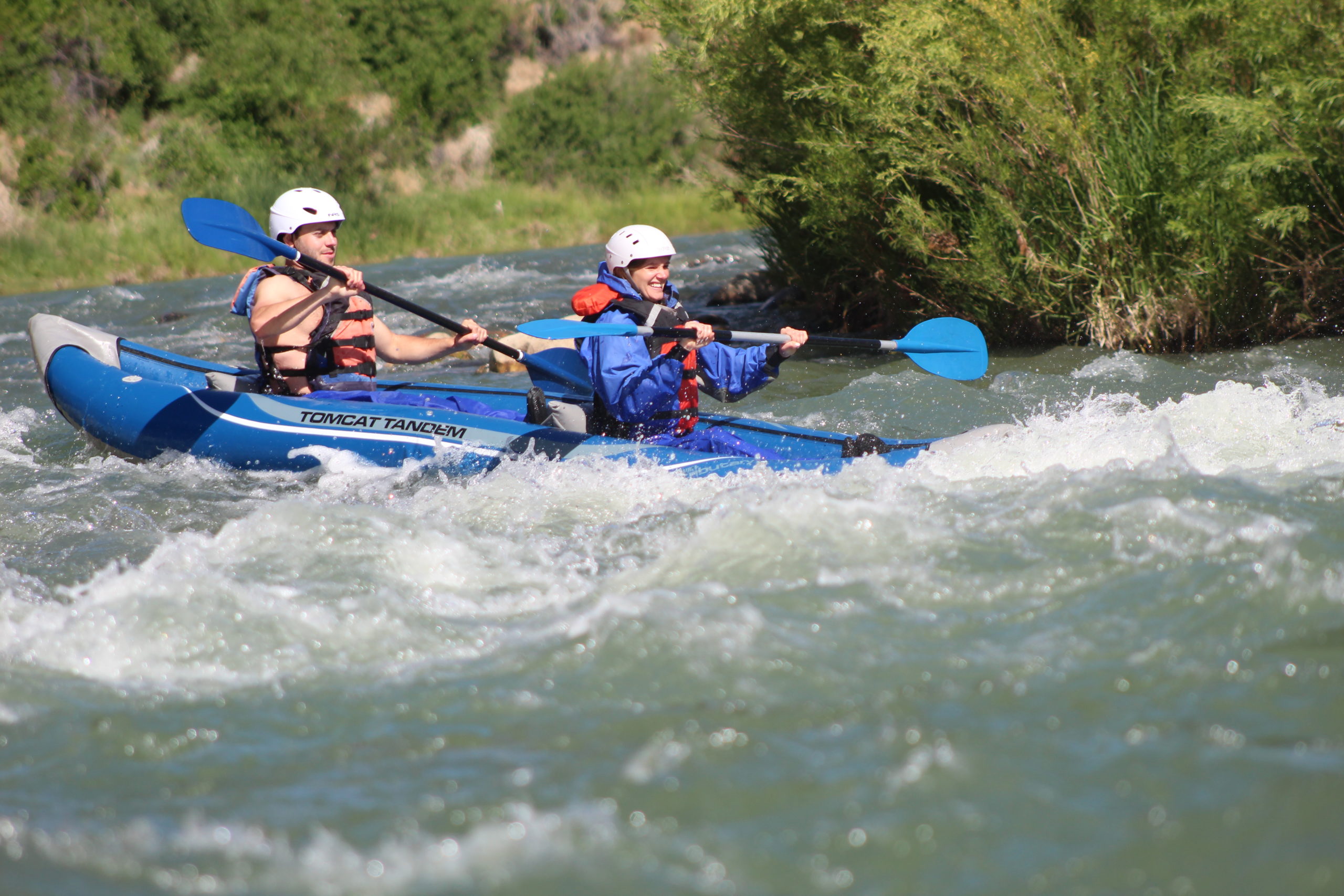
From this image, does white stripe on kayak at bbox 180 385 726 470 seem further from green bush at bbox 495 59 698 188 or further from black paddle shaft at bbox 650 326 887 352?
green bush at bbox 495 59 698 188

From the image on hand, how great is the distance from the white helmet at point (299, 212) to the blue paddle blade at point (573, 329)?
120 cm

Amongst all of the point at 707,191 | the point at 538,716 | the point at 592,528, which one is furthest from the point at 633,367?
the point at 707,191

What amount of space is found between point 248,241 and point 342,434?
3.67ft

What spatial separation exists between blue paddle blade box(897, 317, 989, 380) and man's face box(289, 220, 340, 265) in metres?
A: 2.75

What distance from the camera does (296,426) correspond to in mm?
4977

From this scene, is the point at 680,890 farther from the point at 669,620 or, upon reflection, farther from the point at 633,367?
the point at 633,367

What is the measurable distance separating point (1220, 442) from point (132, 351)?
5.50 m

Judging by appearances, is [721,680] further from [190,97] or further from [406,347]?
[190,97]

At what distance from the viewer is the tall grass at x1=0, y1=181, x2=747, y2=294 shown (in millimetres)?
14648

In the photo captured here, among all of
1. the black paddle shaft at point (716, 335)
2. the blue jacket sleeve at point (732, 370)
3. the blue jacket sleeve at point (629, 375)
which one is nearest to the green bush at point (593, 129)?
the black paddle shaft at point (716, 335)

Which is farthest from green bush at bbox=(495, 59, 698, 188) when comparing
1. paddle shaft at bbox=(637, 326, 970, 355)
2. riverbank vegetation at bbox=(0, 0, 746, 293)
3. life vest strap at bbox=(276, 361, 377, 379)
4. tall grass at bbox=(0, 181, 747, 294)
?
paddle shaft at bbox=(637, 326, 970, 355)

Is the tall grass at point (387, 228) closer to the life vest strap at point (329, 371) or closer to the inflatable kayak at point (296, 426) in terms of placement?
the life vest strap at point (329, 371)

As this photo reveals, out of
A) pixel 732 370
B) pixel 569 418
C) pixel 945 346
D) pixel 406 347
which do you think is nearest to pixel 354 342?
pixel 406 347

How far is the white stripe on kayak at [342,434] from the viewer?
4.68 meters
